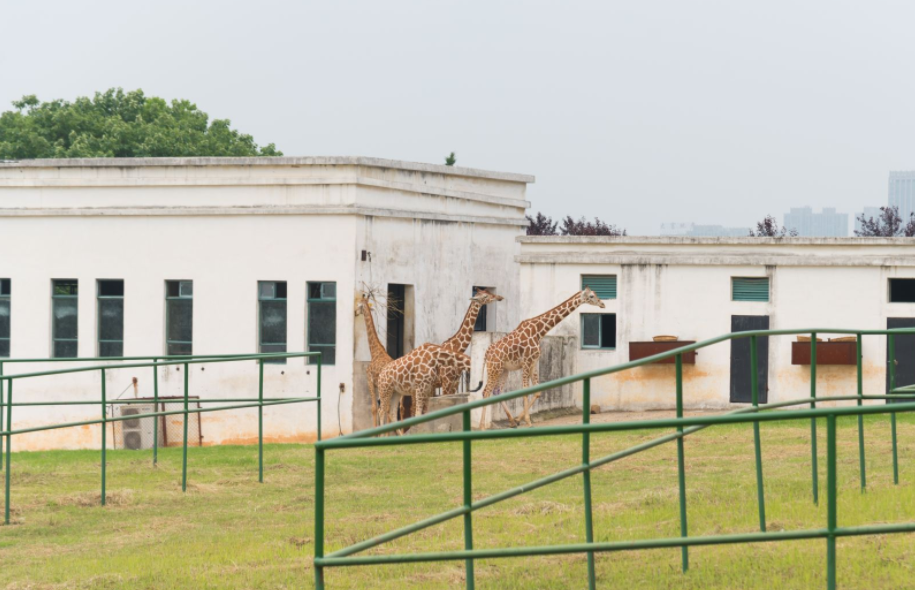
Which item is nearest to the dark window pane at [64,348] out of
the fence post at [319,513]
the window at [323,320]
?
the window at [323,320]

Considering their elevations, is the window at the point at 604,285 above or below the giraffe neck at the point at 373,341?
above

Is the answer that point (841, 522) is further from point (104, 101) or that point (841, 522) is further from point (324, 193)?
point (104, 101)

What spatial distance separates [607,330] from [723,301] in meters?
2.27

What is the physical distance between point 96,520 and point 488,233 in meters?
14.5

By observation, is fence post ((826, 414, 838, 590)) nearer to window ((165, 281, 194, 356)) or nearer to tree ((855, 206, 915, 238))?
window ((165, 281, 194, 356))

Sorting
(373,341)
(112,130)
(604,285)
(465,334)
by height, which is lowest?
(373,341)

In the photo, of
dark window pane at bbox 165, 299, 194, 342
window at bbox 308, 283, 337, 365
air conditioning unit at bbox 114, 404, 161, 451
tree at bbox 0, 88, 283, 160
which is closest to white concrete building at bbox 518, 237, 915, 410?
window at bbox 308, 283, 337, 365

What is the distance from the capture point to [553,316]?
877 inches

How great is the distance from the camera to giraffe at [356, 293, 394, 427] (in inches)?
846

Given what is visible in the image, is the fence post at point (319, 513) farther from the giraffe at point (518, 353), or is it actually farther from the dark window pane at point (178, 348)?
the dark window pane at point (178, 348)

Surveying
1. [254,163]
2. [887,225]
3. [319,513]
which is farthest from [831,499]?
[887,225]

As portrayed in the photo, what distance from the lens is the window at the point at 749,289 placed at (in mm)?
24469

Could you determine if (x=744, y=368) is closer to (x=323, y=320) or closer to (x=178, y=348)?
(x=323, y=320)

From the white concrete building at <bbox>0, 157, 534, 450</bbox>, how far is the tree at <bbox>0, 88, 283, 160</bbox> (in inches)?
922
